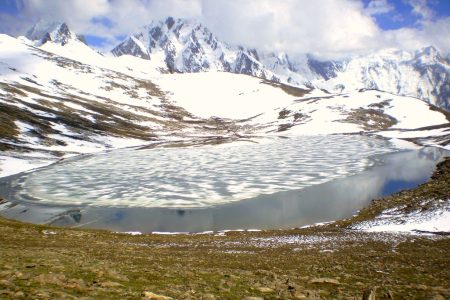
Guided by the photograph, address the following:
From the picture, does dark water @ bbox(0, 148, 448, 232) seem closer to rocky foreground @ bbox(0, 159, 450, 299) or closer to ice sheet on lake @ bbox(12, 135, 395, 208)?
ice sheet on lake @ bbox(12, 135, 395, 208)

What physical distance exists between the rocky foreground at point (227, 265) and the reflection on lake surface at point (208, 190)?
8656mm

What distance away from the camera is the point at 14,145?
105m

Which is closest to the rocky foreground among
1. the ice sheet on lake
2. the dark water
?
the dark water

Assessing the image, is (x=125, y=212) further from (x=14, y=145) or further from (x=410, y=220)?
(x=14, y=145)

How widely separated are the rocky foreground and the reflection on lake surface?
866cm

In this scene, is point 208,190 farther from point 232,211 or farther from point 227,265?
point 227,265

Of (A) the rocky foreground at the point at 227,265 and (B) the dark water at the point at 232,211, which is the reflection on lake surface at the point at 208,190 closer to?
(B) the dark water at the point at 232,211

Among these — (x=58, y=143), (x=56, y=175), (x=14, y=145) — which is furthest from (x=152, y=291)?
(x=58, y=143)

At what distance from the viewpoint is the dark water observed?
40.5 metres

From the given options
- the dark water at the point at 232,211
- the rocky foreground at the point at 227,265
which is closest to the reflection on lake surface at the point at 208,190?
the dark water at the point at 232,211

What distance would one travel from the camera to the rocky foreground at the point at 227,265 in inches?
525

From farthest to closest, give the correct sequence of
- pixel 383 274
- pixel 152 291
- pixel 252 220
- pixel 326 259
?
pixel 252 220
pixel 326 259
pixel 383 274
pixel 152 291

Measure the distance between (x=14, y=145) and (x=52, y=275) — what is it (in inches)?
4107

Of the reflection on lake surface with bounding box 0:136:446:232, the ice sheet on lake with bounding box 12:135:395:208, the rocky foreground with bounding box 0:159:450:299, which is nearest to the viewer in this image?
the rocky foreground with bounding box 0:159:450:299
